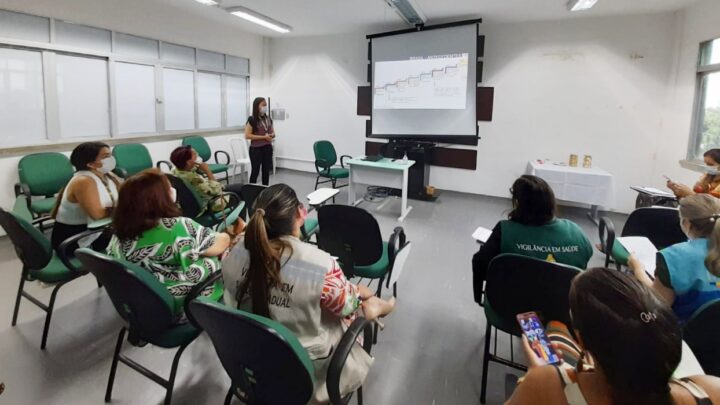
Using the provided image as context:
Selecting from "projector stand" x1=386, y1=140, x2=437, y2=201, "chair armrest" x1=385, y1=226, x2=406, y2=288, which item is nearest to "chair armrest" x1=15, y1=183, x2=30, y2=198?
"chair armrest" x1=385, y1=226, x2=406, y2=288

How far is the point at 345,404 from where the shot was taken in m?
1.38

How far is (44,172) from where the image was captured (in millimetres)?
3875

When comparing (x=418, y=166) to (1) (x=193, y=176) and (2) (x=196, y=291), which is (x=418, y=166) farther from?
(2) (x=196, y=291)

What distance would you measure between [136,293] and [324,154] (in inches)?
186

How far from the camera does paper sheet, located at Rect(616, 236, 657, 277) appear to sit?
6.89 feet

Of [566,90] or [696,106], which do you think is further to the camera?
[566,90]

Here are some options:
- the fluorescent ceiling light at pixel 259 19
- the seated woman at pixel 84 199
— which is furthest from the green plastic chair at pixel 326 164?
the seated woman at pixel 84 199

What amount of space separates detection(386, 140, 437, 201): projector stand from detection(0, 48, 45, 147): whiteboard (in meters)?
4.62

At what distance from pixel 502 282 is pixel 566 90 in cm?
488

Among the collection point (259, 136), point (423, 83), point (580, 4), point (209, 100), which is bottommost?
point (259, 136)

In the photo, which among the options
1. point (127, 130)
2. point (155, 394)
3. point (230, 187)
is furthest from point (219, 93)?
point (155, 394)

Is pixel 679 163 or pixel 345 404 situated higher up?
pixel 679 163

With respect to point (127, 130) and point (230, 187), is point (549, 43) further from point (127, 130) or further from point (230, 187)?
point (127, 130)

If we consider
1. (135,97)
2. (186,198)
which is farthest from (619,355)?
(135,97)
